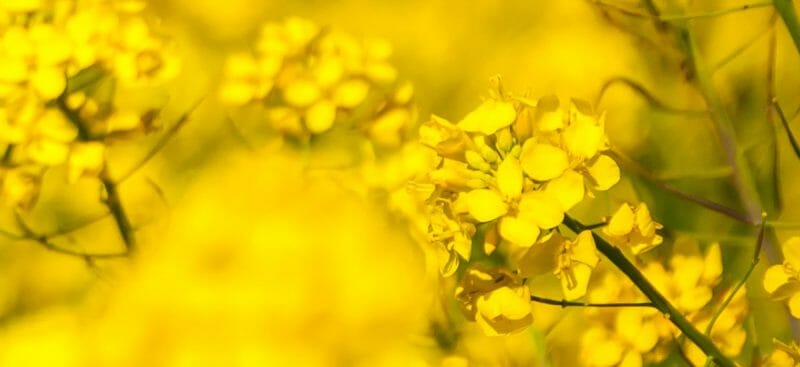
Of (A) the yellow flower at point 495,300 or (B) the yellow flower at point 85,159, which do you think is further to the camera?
(B) the yellow flower at point 85,159

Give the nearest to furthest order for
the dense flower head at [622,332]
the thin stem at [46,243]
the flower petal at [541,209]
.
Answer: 1. the flower petal at [541,209]
2. the dense flower head at [622,332]
3. the thin stem at [46,243]

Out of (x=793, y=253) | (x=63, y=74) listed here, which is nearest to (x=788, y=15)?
(x=793, y=253)

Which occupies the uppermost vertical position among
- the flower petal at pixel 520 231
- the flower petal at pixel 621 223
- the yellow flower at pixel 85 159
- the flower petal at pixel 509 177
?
the flower petal at pixel 509 177

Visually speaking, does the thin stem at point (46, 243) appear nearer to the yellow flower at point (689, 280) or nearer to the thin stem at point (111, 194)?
the thin stem at point (111, 194)

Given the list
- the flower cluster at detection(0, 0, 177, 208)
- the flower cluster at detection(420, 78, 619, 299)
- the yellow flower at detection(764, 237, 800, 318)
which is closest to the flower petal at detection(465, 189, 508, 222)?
the flower cluster at detection(420, 78, 619, 299)

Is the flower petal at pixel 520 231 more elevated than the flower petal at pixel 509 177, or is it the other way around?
the flower petal at pixel 509 177

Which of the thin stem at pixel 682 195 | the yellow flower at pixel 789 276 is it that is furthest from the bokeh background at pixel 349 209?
the yellow flower at pixel 789 276
